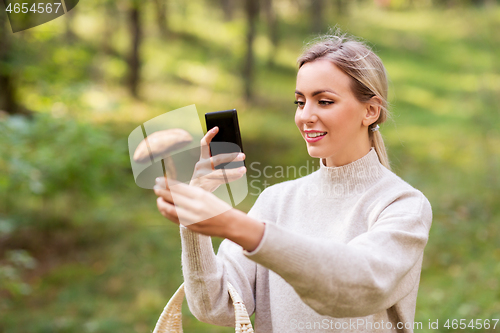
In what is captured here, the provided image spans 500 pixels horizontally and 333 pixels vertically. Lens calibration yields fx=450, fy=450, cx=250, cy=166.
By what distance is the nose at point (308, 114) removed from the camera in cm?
133

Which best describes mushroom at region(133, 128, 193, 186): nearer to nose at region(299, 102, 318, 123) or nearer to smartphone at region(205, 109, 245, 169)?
smartphone at region(205, 109, 245, 169)

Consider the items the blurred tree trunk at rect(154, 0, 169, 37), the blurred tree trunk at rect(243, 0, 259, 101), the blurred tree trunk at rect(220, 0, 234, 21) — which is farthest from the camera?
the blurred tree trunk at rect(220, 0, 234, 21)

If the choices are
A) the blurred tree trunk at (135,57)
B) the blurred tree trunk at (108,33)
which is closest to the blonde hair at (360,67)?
the blurred tree trunk at (135,57)

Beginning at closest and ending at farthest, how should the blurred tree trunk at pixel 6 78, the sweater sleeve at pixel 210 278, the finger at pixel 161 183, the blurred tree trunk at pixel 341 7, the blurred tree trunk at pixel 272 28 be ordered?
the finger at pixel 161 183 < the sweater sleeve at pixel 210 278 < the blurred tree trunk at pixel 6 78 < the blurred tree trunk at pixel 272 28 < the blurred tree trunk at pixel 341 7

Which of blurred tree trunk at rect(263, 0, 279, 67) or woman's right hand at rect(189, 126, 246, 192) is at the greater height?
woman's right hand at rect(189, 126, 246, 192)

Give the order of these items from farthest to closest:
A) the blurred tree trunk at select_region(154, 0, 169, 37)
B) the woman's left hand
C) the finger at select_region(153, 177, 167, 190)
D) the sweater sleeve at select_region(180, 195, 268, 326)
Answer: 1. the blurred tree trunk at select_region(154, 0, 169, 37)
2. the sweater sleeve at select_region(180, 195, 268, 326)
3. the finger at select_region(153, 177, 167, 190)
4. the woman's left hand

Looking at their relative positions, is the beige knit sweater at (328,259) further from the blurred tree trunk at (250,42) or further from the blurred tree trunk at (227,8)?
the blurred tree trunk at (227,8)

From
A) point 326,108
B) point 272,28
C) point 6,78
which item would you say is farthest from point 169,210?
point 272,28

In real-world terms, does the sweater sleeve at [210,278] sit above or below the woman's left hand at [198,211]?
below

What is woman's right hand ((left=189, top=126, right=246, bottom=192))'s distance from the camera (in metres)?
1.13

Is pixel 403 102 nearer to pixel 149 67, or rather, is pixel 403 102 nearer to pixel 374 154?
pixel 149 67

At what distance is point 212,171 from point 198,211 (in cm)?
32

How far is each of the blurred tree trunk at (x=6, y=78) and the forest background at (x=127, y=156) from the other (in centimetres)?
2

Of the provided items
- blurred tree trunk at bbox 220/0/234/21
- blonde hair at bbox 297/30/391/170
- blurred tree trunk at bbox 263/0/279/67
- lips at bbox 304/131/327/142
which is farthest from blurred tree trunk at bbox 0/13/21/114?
blurred tree trunk at bbox 220/0/234/21
